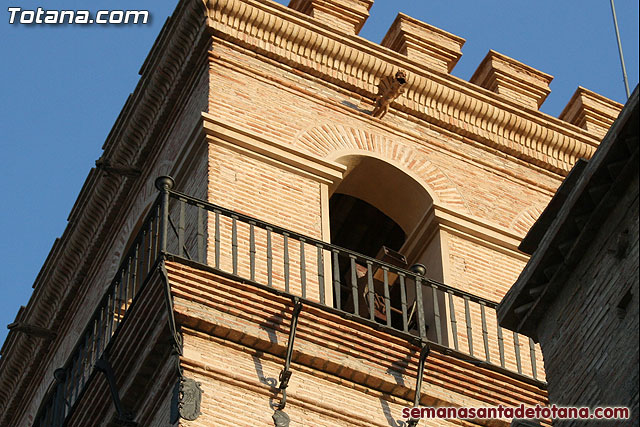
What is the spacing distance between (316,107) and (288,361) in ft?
13.5

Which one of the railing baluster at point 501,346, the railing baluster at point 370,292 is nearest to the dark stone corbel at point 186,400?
the railing baluster at point 370,292

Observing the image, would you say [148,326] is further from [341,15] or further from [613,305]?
[341,15]

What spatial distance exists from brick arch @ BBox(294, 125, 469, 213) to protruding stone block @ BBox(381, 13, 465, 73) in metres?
1.58

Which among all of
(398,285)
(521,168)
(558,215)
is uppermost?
(521,168)

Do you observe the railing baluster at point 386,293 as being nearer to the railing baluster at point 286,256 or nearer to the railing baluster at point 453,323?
the railing baluster at point 453,323

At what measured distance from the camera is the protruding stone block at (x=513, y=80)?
18062 mm

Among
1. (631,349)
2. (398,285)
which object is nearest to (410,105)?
(398,285)

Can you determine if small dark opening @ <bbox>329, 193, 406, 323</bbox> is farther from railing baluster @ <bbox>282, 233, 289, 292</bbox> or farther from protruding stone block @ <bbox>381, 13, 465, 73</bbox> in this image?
railing baluster @ <bbox>282, 233, 289, 292</bbox>

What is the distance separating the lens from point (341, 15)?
17.5m

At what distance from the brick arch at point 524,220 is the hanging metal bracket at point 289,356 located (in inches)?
150

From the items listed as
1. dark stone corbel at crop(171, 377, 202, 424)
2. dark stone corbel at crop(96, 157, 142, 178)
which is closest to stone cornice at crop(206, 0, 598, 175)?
dark stone corbel at crop(96, 157, 142, 178)

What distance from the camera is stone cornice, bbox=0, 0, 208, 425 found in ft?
54.0

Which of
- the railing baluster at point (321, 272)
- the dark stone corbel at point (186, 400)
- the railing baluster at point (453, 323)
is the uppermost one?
the railing baluster at point (453, 323)

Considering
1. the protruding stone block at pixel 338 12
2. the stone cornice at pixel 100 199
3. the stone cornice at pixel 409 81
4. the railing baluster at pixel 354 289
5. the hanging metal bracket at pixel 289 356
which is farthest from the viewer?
the protruding stone block at pixel 338 12
